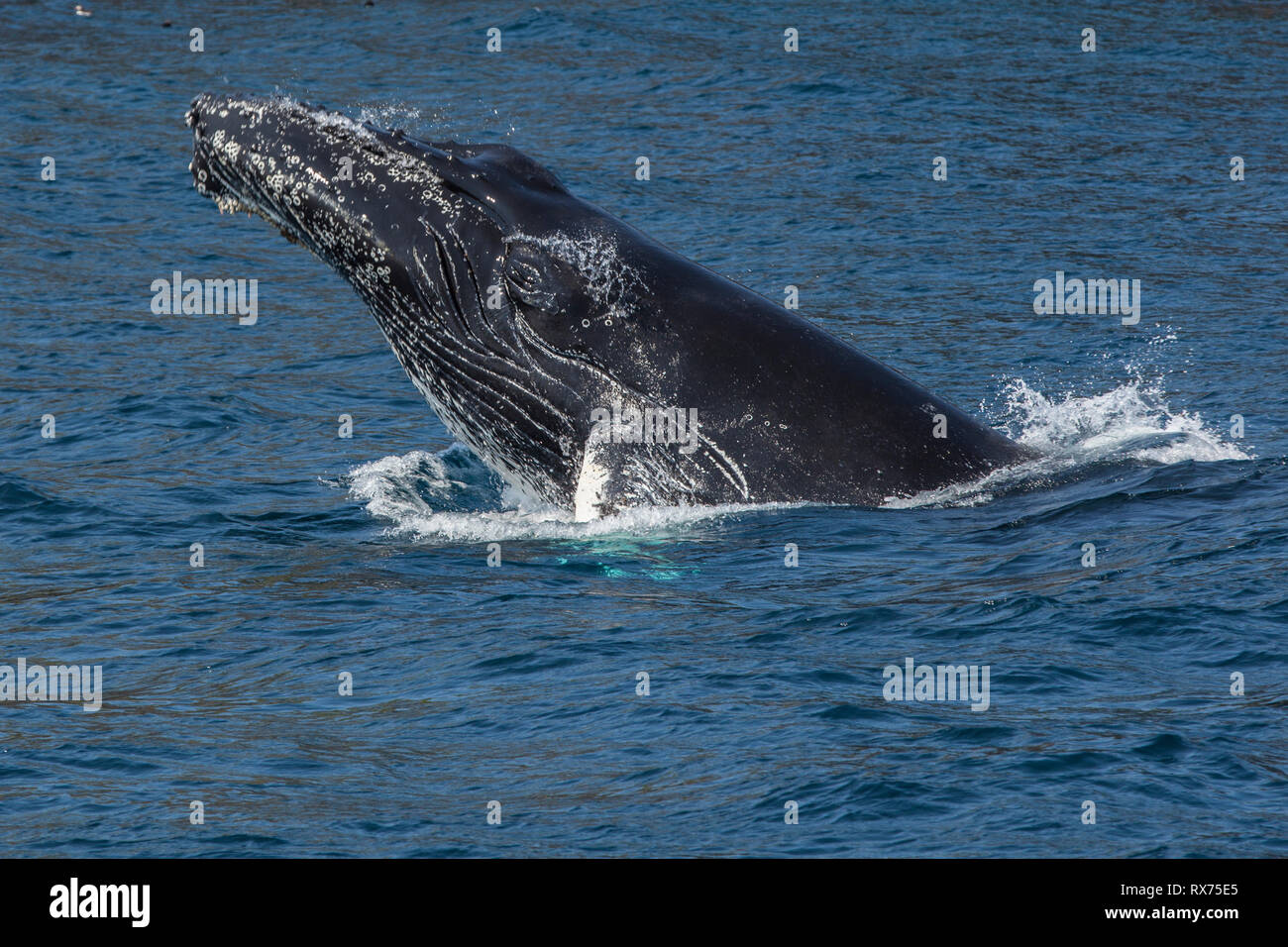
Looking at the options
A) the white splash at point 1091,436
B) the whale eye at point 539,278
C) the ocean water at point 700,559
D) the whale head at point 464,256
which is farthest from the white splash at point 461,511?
the whale eye at point 539,278

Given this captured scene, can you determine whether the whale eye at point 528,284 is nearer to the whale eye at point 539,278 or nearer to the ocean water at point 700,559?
the whale eye at point 539,278

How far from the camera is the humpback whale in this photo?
38.3 ft

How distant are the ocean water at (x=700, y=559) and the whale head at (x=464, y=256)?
0.85m

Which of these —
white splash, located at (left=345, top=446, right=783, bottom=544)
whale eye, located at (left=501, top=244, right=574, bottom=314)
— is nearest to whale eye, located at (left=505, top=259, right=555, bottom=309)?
whale eye, located at (left=501, top=244, right=574, bottom=314)

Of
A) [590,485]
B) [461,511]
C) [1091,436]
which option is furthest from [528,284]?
[1091,436]

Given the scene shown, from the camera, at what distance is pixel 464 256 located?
476 inches

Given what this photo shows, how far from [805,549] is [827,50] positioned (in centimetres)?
2617

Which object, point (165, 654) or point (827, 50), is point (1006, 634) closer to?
point (165, 654)

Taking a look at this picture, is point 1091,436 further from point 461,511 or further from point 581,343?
point 461,511

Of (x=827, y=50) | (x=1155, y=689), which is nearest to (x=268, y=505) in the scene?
(x=1155, y=689)

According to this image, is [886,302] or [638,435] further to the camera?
[886,302]

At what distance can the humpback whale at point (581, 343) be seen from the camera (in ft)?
38.3

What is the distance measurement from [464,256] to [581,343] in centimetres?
102
